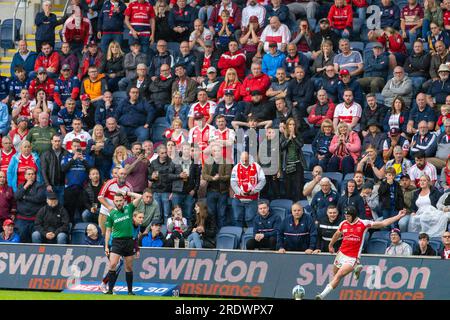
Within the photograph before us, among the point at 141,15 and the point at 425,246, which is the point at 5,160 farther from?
the point at 425,246

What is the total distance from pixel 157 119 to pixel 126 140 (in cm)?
105

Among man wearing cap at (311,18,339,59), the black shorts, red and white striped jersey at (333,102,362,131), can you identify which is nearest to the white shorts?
the black shorts

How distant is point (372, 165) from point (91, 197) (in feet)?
19.8

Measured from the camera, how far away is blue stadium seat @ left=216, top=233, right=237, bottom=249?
22.1 meters

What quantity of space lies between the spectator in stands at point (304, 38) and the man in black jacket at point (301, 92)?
1351 mm

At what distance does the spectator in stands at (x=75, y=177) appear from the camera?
23672 mm

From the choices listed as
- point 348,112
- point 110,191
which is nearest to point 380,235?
point 348,112

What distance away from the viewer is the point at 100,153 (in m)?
24.3

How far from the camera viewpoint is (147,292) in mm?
20219

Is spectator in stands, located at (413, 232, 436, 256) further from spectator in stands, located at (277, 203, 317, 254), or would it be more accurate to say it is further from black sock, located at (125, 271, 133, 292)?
black sock, located at (125, 271, 133, 292)

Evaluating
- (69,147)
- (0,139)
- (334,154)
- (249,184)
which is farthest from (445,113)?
(0,139)

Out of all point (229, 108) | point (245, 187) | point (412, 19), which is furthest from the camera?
point (412, 19)

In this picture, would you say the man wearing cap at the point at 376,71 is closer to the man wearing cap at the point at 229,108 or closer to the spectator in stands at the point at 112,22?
the man wearing cap at the point at 229,108

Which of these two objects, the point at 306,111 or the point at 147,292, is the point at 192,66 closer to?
the point at 306,111
